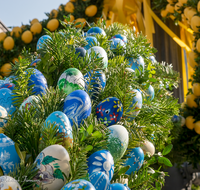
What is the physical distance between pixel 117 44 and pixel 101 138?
0.31 m

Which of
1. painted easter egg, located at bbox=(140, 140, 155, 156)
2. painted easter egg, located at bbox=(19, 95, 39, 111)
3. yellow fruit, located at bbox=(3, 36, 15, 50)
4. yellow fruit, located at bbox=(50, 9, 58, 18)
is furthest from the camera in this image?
yellow fruit, located at bbox=(50, 9, 58, 18)

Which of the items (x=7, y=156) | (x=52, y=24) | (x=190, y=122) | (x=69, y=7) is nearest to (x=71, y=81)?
(x=7, y=156)

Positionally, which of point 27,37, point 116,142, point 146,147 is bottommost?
point 146,147

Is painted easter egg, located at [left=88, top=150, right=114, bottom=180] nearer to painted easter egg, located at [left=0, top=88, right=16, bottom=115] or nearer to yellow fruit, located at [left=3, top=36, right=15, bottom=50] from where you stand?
painted easter egg, located at [left=0, top=88, right=16, bottom=115]

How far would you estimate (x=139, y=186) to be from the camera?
0.37 metres

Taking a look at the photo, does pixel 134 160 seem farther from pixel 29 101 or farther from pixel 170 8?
pixel 170 8

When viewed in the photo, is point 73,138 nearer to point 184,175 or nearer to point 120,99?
point 120,99

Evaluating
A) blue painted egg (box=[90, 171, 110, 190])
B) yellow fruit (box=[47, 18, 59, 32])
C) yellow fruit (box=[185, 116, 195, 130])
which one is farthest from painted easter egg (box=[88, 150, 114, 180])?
yellow fruit (box=[47, 18, 59, 32])

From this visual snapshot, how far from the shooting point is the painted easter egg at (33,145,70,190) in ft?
0.83

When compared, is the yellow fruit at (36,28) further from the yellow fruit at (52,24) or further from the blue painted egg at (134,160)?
the blue painted egg at (134,160)

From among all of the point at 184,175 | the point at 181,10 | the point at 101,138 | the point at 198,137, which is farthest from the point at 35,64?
the point at 184,175

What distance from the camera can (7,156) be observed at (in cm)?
26

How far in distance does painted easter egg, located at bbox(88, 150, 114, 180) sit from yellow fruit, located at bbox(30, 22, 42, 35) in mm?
1117

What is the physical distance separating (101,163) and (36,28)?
3.72 ft
